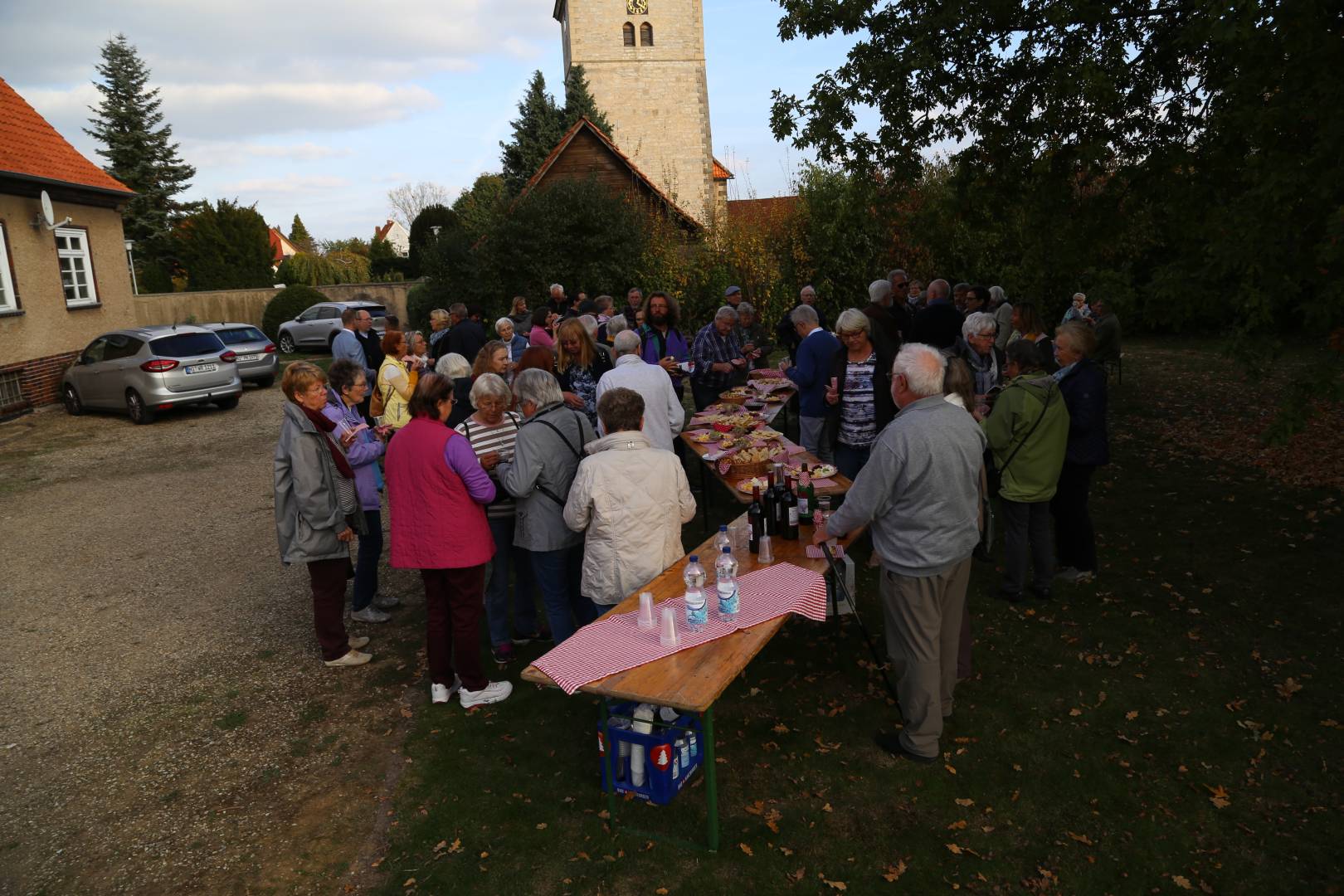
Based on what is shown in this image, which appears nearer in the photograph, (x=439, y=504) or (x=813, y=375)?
(x=439, y=504)

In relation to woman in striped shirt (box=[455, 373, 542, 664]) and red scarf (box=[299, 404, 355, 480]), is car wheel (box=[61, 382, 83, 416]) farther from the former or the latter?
woman in striped shirt (box=[455, 373, 542, 664])

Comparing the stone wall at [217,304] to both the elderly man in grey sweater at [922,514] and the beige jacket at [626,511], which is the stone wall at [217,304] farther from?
the elderly man in grey sweater at [922,514]

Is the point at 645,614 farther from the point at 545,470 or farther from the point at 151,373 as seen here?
the point at 151,373

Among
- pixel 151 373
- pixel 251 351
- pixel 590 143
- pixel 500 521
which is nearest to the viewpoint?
pixel 500 521

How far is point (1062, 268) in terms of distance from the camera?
9828mm

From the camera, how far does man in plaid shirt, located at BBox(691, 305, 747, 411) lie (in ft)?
32.2

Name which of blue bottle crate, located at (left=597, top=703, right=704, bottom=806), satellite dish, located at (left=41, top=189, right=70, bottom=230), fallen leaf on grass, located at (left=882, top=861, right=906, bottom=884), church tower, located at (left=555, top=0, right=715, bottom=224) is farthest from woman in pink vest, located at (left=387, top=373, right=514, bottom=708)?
church tower, located at (left=555, top=0, right=715, bottom=224)

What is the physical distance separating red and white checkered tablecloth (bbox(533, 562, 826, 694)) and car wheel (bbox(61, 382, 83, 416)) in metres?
16.2

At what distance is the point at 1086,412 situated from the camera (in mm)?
6148

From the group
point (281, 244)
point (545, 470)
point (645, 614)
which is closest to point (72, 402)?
point (545, 470)

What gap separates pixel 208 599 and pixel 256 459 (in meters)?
5.62

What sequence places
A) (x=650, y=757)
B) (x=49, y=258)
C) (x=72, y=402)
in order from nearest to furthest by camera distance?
1. (x=650, y=757)
2. (x=72, y=402)
3. (x=49, y=258)

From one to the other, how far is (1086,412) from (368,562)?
556cm

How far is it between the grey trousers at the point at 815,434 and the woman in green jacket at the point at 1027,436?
1.92 metres
